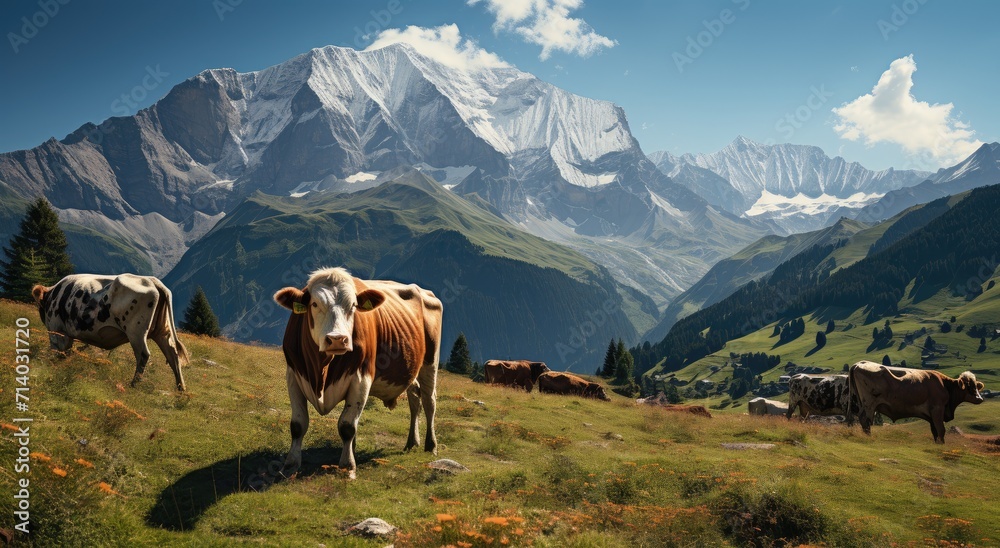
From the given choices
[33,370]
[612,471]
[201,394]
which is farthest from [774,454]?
[33,370]

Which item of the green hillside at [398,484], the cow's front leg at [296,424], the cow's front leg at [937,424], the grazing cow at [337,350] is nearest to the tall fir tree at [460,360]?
the cow's front leg at [937,424]

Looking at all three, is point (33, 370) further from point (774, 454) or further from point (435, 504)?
point (774, 454)

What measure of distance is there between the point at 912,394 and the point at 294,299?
3424 centimetres

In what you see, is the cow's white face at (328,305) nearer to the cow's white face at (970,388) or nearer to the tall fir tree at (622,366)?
the cow's white face at (970,388)

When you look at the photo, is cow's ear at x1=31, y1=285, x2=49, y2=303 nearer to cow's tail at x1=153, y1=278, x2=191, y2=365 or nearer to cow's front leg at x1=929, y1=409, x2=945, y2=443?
cow's tail at x1=153, y1=278, x2=191, y2=365

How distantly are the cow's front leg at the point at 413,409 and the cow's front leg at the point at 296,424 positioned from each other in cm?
409

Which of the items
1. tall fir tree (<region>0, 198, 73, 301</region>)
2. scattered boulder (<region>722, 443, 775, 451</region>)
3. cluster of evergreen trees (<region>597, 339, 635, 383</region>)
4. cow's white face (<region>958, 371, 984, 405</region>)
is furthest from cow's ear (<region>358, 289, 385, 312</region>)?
cluster of evergreen trees (<region>597, 339, 635, 383</region>)

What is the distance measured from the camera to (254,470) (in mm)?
11914

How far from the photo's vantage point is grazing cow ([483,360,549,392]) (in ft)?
162

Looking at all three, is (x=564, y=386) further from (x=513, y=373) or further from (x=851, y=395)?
(x=851, y=395)

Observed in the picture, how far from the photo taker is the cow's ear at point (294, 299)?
11.5 meters

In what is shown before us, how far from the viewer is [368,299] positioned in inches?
476

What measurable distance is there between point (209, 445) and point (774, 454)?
20.0 m

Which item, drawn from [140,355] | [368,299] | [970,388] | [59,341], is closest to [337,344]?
[368,299]
